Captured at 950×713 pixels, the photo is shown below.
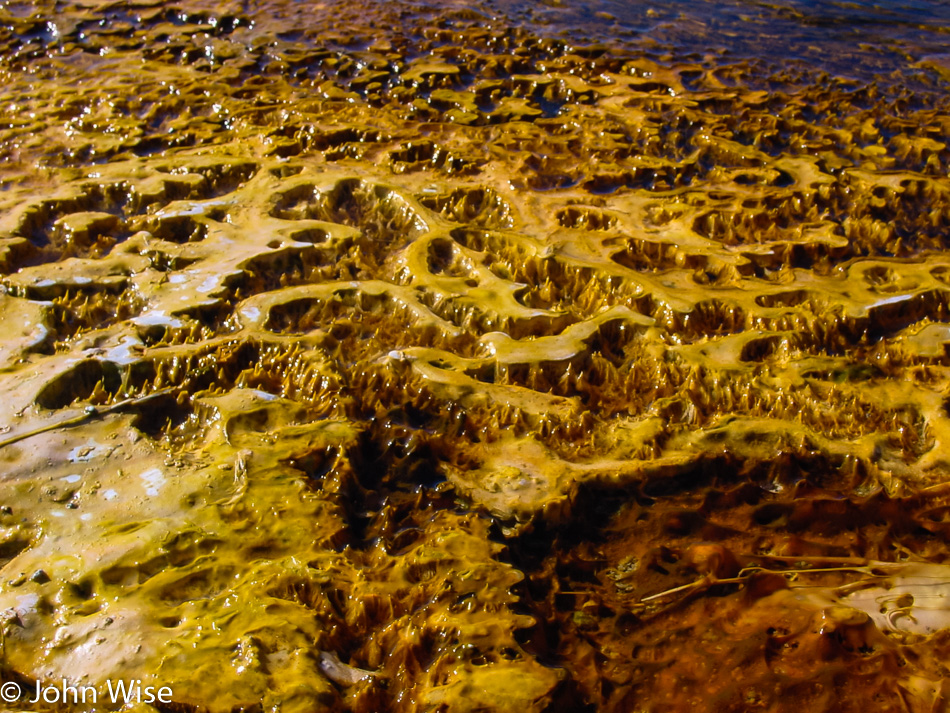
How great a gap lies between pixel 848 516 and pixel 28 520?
Answer: 7.63 ft

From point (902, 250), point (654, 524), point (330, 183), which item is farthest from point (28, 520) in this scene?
point (902, 250)

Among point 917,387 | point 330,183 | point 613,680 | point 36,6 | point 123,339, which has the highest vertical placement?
point 36,6

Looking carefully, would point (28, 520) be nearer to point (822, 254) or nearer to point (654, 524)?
point (654, 524)

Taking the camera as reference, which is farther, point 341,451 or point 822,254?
point 822,254

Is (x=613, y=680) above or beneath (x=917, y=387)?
beneath

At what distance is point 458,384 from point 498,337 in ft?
1.05

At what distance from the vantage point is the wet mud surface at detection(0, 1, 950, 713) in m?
1.86

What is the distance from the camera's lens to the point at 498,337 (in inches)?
113

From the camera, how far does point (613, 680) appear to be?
183 cm

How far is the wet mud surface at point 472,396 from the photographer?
73.2 inches

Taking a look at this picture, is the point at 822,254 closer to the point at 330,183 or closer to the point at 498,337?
the point at 498,337

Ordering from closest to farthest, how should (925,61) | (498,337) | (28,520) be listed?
(28,520), (498,337), (925,61)

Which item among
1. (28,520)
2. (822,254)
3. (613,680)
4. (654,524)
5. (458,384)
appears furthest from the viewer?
(822,254)

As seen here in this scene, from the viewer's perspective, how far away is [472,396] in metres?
2.62
